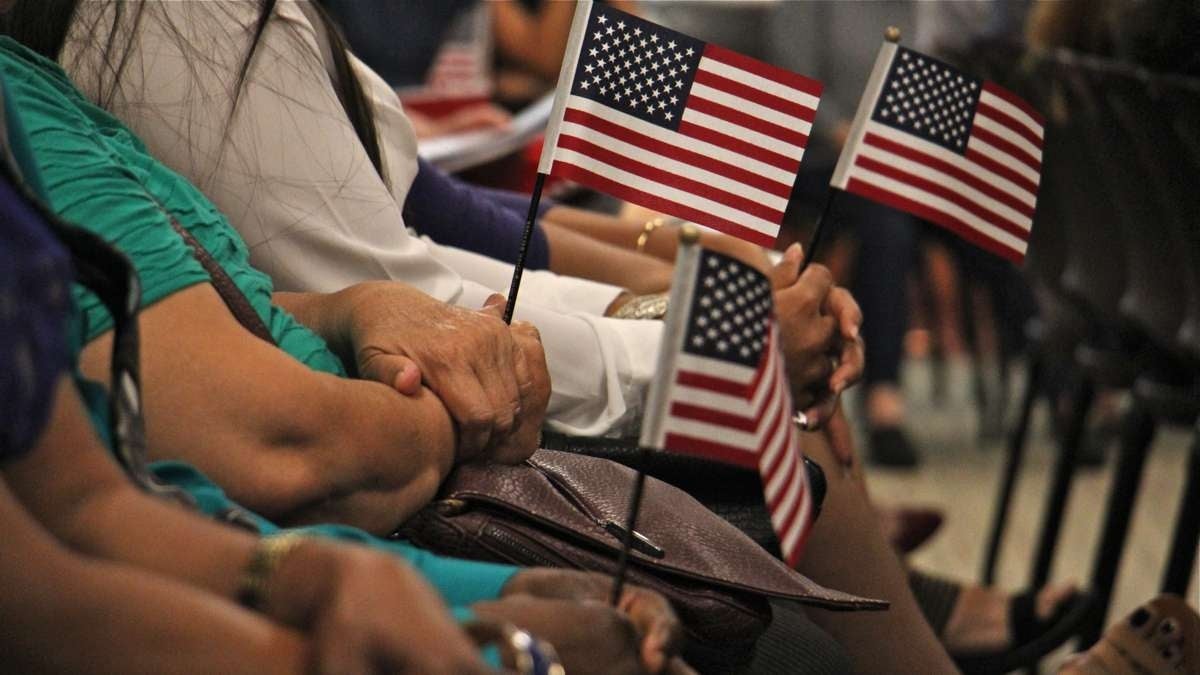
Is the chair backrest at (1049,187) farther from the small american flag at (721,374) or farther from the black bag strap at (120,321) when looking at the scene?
the black bag strap at (120,321)

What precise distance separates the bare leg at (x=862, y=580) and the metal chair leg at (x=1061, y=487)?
105 centimetres

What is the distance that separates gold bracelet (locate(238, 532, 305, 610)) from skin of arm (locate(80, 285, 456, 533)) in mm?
238

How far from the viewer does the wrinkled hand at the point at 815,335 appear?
5.55ft

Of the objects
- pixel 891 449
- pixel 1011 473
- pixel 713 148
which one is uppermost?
pixel 713 148

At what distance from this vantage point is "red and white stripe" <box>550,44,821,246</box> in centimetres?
148

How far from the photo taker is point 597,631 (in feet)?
3.20

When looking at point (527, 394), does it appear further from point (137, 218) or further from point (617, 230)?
point (617, 230)

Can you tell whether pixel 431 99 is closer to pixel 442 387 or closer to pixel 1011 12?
pixel 1011 12

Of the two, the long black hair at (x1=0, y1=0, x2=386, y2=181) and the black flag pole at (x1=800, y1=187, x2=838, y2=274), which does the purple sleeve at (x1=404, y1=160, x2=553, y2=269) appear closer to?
the black flag pole at (x1=800, y1=187, x2=838, y2=274)

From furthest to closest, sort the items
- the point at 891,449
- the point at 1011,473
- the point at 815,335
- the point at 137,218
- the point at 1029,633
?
the point at 891,449 → the point at 1011,473 → the point at 1029,633 → the point at 815,335 → the point at 137,218

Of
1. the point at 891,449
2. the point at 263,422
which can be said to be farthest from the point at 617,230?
the point at 891,449

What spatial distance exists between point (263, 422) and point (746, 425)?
33 centimetres

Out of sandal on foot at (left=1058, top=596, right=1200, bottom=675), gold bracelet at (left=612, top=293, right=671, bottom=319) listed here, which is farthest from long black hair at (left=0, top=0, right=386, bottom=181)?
sandal on foot at (left=1058, top=596, right=1200, bottom=675)

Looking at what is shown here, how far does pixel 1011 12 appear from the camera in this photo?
3.87 meters
